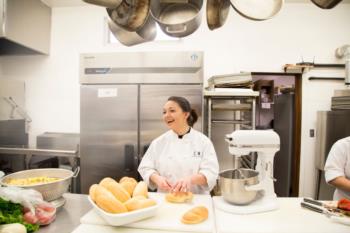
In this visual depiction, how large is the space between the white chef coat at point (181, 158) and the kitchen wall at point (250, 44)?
150 cm

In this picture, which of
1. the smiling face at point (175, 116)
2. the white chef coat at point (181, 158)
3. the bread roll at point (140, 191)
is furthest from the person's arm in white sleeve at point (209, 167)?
the bread roll at point (140, 191)

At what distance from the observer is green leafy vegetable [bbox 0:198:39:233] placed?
92cm

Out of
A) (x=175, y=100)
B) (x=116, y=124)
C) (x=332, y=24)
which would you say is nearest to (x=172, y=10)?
(x=175, y=100)

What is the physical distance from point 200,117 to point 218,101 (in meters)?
0.61

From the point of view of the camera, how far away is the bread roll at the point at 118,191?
3.33 ft

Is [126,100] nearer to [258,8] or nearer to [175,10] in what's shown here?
[175,10]

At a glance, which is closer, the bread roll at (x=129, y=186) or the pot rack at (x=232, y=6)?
the pot rack at (x=232, y=6)

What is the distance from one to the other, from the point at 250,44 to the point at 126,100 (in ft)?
5.65

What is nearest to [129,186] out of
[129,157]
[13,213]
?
[13,213]

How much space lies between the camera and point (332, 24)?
2914 mm

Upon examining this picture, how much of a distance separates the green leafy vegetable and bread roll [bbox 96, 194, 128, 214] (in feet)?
0.99

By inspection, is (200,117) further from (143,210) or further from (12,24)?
(12,24)

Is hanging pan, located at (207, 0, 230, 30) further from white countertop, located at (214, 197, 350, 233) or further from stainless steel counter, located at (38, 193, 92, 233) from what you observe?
stainless steel counter, located at (38, 193, 92, 233)

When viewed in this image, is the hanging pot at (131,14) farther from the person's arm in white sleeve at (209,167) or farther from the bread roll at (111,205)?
the person's arm in white sleeve at (209,167)
